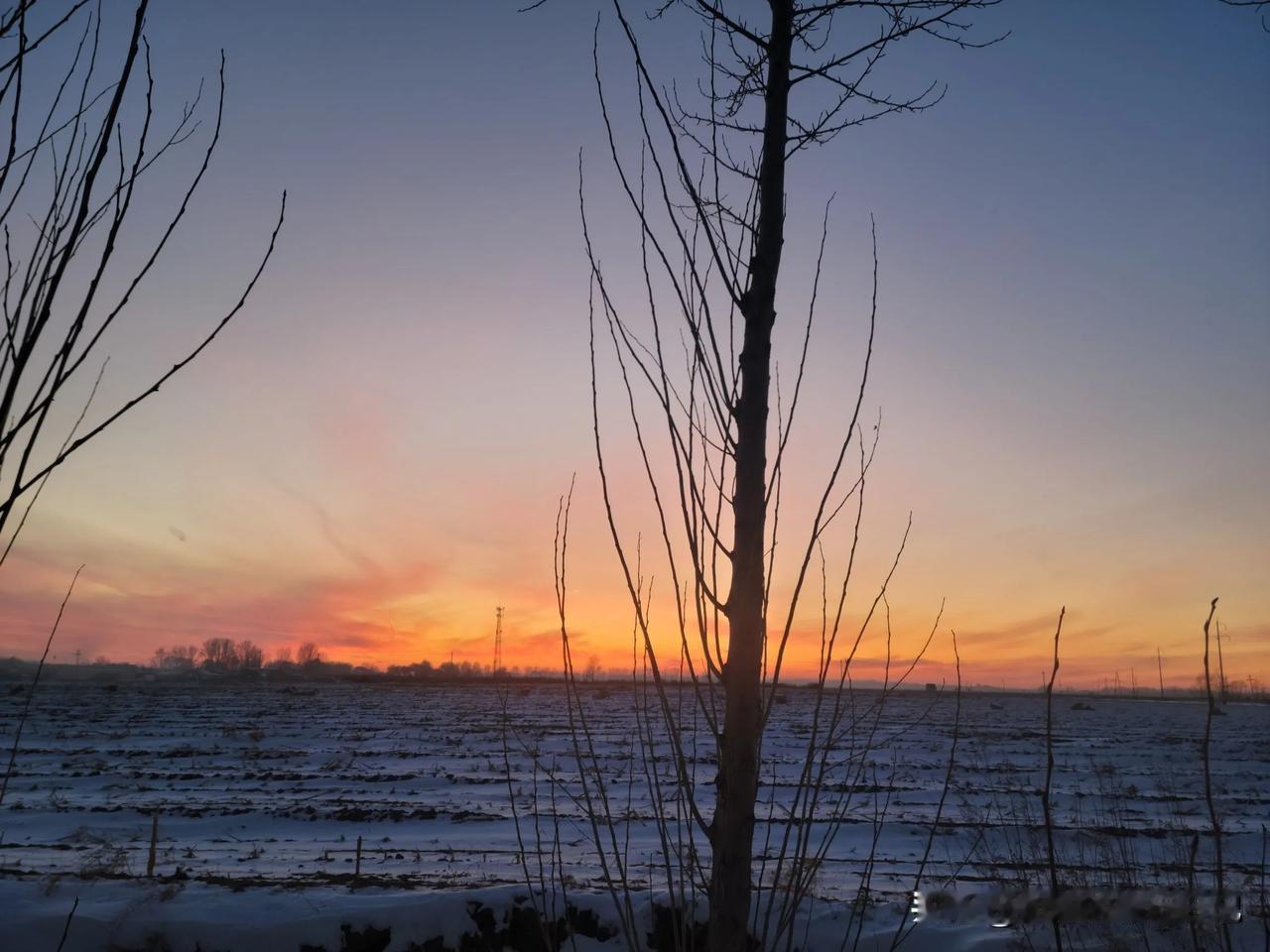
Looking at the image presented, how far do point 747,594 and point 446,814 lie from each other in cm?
1619

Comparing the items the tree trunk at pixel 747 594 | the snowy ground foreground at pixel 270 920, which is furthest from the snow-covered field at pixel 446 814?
the tree trunk at pixel 747 594

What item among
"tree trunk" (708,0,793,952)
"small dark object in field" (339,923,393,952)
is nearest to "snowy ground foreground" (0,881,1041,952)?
"small dark object in field" (339,923,393,952)

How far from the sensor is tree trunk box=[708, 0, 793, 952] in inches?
59.8

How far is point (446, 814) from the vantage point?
15953mm

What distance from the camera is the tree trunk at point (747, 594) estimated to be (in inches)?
59.8

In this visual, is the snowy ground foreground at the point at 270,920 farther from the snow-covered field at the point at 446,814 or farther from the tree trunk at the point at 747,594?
the tree trunk at the point at 747,594

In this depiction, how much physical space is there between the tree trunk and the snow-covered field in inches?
11.1

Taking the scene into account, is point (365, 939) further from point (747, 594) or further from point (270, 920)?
point (747, 594)

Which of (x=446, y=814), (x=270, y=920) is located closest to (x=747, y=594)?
(x=270, y=920)

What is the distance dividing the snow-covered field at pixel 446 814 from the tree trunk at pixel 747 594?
11.1 inches

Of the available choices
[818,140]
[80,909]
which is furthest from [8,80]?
[80,909]

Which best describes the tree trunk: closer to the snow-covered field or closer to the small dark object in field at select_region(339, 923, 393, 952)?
the snow-covered field

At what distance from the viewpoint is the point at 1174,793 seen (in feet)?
65.6

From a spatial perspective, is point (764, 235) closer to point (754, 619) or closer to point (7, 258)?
point (754, 619)
